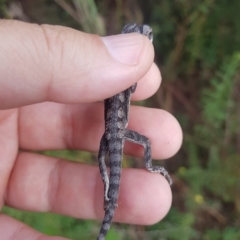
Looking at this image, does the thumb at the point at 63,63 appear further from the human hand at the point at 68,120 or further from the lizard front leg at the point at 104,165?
the lizard front leg at the point at 104,165

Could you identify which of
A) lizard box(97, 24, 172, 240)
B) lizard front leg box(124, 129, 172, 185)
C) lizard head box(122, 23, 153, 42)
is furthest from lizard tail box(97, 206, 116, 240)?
lizard head box(122, 23, 153, 42)

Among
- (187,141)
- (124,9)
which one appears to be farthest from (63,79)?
(124,9)

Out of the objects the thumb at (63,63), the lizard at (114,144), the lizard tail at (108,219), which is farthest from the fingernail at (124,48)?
the lizard tail at (108,219)

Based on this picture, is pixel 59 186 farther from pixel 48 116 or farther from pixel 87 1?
pixel 87 1

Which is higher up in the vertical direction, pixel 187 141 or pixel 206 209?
pixel 187 141

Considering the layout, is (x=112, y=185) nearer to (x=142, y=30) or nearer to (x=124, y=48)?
(x=124, y=48)

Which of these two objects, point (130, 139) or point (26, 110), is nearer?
point (130, 139)

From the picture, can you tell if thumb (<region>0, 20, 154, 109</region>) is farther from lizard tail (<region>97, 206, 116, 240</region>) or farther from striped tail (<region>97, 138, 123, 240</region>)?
lizard tail (<region>97, 206, 116, 240</region>)

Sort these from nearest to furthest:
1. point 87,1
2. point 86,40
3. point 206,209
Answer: point 86,40, point 87,1, point 206,209
